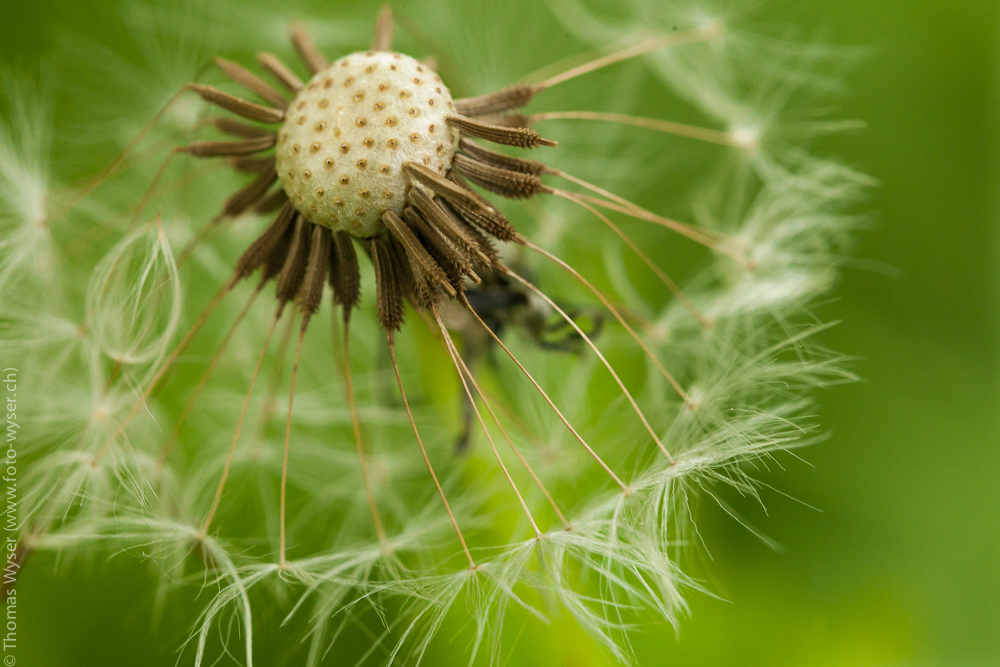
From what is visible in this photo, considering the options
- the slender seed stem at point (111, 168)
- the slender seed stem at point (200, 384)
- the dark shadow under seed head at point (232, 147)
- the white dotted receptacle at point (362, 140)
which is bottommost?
the slender seed stem at point (200, 384)

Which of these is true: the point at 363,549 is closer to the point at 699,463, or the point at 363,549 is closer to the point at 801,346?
the point at 699,463

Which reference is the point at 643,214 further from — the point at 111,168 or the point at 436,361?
the point at 111,168

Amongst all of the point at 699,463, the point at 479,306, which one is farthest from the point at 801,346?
the point at 479,306

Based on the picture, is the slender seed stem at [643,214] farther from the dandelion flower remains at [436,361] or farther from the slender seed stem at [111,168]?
the slender seed stem at [111,168]

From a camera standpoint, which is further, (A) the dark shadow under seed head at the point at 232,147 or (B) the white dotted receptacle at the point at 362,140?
(A) the dark shadow under seed head at the point at 232,147

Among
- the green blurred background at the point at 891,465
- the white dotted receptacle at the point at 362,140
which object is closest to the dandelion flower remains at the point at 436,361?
the white dotted receptacle at the point at 362,140

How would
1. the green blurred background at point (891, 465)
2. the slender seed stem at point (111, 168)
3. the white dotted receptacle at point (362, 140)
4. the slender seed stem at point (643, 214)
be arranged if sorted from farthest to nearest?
the green blurred background at point (891, 465)
the slender seed stem at point (111, 168)
the slender seed stem at point (643, 214)
the white dotted receptacle at point (362, 140)

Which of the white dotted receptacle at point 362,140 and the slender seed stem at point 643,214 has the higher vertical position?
the slender seed stem at point 643,214
